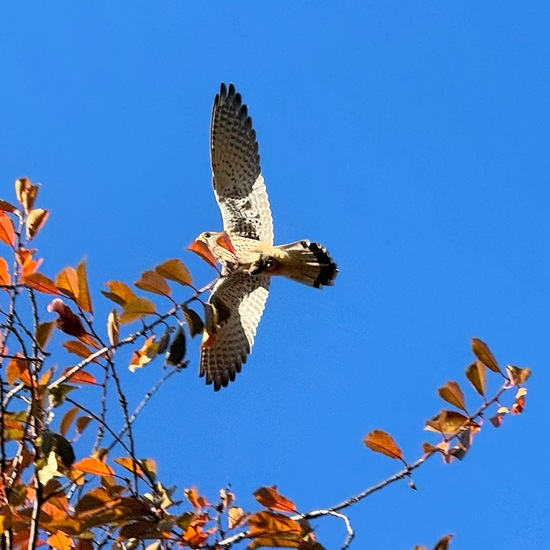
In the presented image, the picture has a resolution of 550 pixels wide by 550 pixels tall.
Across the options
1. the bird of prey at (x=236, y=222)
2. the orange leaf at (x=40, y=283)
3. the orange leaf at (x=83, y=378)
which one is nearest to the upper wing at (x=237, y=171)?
the bird of prey at (x=236, y=222)

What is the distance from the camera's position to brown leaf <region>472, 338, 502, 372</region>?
8.54 ft

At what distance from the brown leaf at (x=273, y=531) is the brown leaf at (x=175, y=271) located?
609 millimetres

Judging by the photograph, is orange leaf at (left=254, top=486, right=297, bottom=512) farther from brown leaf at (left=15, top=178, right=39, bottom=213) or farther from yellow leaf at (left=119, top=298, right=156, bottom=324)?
brown leaf at (left=15, top=178, right=39, bottom=213)

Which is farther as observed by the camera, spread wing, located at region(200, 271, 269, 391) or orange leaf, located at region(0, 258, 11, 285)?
spread wing, located at region(200, 271, 269, 391)

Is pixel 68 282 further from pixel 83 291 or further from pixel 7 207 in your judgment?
pixel 7 207

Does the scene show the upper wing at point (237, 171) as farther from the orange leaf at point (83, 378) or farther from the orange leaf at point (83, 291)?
the orange leaf at point (83, 291)

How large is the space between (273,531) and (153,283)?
0.68 metres

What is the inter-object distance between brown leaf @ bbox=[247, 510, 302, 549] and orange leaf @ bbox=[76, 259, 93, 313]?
2.20 ft

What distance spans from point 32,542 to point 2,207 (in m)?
0.92

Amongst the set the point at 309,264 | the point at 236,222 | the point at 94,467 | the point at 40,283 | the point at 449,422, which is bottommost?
the point at 94,467

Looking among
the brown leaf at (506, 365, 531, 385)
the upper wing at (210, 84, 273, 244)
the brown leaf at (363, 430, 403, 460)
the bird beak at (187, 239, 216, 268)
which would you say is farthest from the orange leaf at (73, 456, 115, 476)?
the upper wing at (210, 84, 273, 244)

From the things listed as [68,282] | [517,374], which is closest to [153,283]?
[68,282]

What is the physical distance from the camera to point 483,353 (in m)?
2.61

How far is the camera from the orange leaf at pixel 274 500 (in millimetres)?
2395
